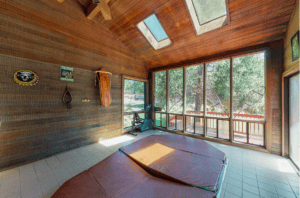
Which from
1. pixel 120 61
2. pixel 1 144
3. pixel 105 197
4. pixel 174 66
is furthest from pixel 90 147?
pixel 174 66

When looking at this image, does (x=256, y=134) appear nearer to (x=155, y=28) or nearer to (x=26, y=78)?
(x=155, y=28)

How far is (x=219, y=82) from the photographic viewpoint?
403 cm

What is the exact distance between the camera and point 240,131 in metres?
3.80

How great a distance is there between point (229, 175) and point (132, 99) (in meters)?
3.99

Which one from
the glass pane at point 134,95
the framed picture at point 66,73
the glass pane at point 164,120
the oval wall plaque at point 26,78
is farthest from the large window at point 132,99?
the oval wall plaque at point 26,78

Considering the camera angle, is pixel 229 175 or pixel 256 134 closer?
pixel 229 175

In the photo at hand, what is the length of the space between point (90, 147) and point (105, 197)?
247cm

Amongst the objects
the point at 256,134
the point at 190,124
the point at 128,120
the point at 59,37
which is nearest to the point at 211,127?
the point at 190,124

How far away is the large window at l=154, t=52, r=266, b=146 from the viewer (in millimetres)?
3498

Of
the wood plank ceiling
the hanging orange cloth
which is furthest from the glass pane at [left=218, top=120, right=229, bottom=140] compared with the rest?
the hanging orange cloth

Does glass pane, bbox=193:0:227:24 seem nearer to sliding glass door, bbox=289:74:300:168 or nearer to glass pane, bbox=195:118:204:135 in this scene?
sliding glass door, bbox=289:74:300:168

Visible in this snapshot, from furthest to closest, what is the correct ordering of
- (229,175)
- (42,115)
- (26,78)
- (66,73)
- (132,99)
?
(132,99) < (66,73) < (42,115) < (26,78) < (229,175)

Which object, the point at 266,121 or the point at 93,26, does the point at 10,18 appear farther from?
the point at 266,121

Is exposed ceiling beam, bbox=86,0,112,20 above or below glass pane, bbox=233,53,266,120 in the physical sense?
above
